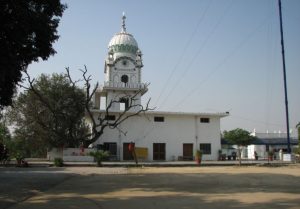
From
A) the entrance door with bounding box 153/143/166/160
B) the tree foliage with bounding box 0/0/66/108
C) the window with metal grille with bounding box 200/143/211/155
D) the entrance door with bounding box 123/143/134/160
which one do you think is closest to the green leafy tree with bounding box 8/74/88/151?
the entrance door with bounding box 123/143/134/160

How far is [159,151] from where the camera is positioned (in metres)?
42.2

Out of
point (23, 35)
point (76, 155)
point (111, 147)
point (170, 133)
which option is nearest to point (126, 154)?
point (111, 147)

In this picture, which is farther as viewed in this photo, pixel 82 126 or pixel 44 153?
pixel 44 153

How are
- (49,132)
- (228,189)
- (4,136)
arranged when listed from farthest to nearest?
(4,136) → (49,132) → (228,189)

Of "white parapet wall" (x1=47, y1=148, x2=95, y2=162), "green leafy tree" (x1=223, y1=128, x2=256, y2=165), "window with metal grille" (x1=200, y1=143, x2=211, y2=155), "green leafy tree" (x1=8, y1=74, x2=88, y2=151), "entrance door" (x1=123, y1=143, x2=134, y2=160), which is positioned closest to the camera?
"white parapet wall" (x1=47, y1=148, x2=95, y2=162)

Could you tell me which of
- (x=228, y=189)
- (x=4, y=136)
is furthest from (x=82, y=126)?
(x=228, y=189)

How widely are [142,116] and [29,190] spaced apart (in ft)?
95.3

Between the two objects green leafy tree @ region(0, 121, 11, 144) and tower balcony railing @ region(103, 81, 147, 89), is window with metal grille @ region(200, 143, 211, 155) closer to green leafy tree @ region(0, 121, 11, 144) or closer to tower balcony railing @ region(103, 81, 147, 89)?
tower balcony railing @ region(103, 81, 147, 89)

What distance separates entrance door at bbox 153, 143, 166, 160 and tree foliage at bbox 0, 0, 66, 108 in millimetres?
26979

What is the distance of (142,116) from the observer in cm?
4234

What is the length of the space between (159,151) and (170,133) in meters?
2.14

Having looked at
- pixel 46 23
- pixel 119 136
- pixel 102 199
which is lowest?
pixel 102 199

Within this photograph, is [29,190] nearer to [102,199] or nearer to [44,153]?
[102,199]

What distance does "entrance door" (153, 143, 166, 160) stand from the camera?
4206 centimetres
